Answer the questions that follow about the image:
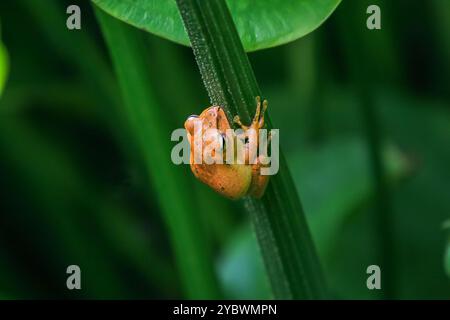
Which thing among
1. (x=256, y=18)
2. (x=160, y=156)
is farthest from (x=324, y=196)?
(x=256, y=18)

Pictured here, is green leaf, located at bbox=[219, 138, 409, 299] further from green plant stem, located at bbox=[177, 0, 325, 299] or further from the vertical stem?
green plant stem, located at bbox=[177, 0, 325, 299]

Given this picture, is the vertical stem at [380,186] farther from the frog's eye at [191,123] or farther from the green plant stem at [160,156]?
the frog's eye at [191,123]

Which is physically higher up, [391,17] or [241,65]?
[391,17]

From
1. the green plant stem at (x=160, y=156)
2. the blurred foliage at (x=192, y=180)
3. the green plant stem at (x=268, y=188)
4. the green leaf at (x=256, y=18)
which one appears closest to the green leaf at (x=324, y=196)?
the blurred foliage at (x=192, y=180)

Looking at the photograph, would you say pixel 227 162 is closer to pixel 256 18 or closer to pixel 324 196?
pixel 256 18
